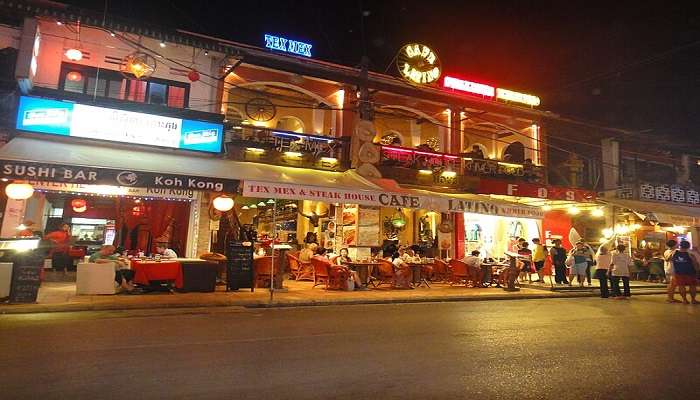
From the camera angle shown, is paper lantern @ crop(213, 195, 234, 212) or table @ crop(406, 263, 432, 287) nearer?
paper lantern @ crop(213, 195, 234, 212)

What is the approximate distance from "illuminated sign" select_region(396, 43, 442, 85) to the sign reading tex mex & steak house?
9775 mm

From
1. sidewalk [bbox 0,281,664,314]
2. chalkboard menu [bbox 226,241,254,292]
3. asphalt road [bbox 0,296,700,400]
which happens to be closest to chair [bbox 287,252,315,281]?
sidewalk [bbox 0,281,664,314]

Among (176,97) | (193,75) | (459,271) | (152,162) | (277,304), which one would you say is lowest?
(277,304)

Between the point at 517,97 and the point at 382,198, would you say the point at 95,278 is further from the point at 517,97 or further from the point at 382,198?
the point at 517,97

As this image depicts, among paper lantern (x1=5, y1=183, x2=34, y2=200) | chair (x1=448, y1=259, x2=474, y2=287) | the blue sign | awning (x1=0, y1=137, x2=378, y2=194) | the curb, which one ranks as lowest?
the curb

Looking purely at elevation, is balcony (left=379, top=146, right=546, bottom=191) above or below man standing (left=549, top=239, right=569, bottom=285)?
above

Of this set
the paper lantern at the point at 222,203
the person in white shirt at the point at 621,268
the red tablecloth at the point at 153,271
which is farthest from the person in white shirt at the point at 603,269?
the red tablecloth at the point at 153,271

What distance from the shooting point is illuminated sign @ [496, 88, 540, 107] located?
70.7ft

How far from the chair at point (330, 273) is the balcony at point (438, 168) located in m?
5.39

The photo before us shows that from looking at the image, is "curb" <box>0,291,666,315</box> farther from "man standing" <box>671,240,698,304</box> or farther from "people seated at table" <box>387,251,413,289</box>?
"man standing" <box>671,240,698,304</box>

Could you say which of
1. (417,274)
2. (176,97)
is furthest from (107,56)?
(417,274)

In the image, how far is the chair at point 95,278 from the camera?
11.4m

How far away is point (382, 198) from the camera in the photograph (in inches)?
547

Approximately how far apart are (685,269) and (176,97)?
17.1 m
